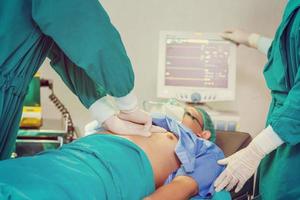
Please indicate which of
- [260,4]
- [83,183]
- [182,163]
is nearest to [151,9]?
[260,4]

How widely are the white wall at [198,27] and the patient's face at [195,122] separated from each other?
0.81 m

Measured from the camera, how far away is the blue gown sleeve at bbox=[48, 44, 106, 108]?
52.7 inches

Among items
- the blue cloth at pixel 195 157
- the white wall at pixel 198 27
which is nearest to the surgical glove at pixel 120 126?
the blue cloth at pixel 195 157

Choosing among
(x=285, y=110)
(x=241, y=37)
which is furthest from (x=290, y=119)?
(x=241, y=37)

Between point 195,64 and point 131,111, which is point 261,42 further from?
point 131,111

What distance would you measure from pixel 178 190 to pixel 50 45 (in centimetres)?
65

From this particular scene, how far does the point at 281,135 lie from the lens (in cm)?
136

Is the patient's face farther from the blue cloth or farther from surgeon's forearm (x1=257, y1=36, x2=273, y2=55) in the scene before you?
surgeon's forearm (x1=257, y1=36, x2=273, y2=55)

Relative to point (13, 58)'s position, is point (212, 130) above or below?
below

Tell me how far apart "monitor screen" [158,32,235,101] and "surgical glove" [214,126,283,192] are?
92cm

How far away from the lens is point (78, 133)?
9.44 ft

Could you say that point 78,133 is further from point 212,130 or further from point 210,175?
point 210,175

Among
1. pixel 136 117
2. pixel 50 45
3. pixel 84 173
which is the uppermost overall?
pixel 50 45

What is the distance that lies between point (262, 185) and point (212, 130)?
1.45 ft
